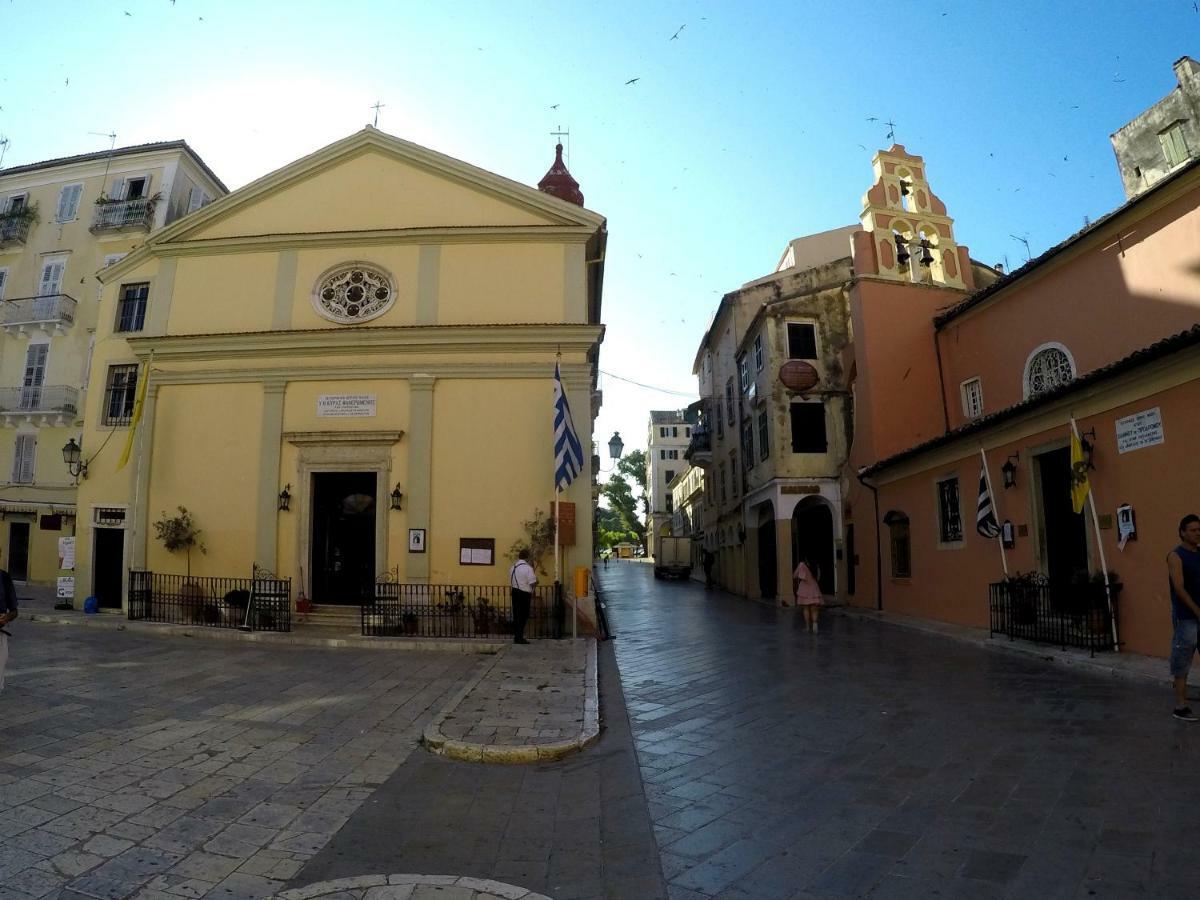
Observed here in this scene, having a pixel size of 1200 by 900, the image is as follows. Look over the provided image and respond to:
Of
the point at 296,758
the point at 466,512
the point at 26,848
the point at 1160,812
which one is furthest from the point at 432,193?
the point at 1160,812

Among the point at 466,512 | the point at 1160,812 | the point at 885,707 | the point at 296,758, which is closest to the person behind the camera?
the point at 1160,812

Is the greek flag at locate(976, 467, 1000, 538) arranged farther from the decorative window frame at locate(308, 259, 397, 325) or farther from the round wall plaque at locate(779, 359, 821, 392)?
the decorative window frame at locate(308, 259, 397, 325)

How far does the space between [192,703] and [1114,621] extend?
11668mm

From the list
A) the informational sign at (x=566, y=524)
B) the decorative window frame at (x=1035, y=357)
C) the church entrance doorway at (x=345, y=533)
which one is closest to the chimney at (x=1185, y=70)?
the decorative window frame at (x=1035, y=357)

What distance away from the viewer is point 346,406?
1491 centimetres

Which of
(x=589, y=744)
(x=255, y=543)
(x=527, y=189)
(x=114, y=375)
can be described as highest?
(x=527, y=189)

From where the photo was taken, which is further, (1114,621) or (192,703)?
(1114,621)

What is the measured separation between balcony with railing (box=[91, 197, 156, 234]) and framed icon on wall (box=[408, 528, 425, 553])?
18.1 metres

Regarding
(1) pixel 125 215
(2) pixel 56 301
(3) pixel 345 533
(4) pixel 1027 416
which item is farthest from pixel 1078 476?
(2) pixel 56 301

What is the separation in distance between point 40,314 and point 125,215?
4.58 m

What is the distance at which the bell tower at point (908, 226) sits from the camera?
20.6 metres

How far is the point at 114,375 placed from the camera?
54.6 ft

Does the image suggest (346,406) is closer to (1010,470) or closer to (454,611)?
(454,611)

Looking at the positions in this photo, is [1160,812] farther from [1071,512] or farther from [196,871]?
[1071,512]
